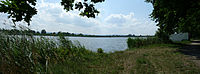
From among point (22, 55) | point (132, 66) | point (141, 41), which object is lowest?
point (132, 66)

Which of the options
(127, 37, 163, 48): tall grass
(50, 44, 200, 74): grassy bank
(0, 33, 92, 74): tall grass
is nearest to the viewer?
(0, 33, 92, 74): tall grass

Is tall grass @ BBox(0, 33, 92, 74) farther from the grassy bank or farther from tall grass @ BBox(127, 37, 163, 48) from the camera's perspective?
tall grass @ BBox(127, 37, 163, 48)

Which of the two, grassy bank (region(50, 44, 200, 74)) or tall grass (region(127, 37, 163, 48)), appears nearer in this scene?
grassy bank (region(50, 44, 200, 74))

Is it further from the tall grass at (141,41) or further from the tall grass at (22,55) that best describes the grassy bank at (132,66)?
the tall grass at (141,41)

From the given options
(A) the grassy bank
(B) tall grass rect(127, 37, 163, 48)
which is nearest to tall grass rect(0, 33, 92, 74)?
(A) the grassy bank

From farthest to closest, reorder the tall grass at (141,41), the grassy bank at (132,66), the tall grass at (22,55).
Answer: the tall grass at (141,41), the grassy bank at (132,66), the tall grass at (22,55)

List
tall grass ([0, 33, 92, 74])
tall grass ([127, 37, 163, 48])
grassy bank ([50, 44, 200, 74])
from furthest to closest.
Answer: tall grass ([127, 37, 163, 48]) → grassy bank ([50, 44, 200, 74]) → tall grass ([0, 33, 92, 74])

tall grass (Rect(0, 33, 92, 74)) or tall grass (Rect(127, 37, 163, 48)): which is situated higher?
tall grass (Rect(0, 33, 92, 74))

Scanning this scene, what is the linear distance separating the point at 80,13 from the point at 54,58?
67.9 inches

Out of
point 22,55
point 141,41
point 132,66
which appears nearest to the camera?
point 22,55

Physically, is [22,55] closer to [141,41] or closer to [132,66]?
[132,66]

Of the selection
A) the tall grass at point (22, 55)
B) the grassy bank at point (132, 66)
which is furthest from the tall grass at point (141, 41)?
the tall grass at point (22, 55)

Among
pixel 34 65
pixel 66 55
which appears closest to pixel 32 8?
pixel 34 65

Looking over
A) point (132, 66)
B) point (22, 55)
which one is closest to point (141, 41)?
point (132, 66)
